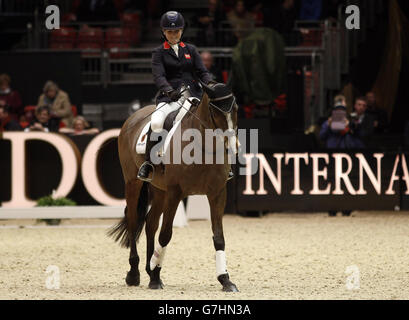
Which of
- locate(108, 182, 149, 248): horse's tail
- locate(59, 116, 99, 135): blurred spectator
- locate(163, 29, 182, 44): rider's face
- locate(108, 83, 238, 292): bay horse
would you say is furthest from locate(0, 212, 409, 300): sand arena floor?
locate(163, 29, 182, 44): rider's face

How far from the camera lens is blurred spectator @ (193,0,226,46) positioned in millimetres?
20828

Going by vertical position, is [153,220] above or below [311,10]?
below

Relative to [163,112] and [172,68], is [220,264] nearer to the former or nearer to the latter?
[163,112]

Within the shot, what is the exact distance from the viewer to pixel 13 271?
11.3 metres

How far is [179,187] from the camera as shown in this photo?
32.4 ft

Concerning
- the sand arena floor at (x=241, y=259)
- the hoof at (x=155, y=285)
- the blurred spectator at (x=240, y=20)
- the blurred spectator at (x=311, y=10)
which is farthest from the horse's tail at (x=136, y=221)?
the blurred spectator at (x=311, y=10)

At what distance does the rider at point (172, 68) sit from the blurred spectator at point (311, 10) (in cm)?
1135

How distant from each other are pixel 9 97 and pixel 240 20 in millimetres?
5317

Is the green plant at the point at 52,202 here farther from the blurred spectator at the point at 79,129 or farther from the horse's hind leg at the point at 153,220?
the horse's hind leg at the point at 153,220

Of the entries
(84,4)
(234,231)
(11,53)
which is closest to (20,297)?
(234,231)

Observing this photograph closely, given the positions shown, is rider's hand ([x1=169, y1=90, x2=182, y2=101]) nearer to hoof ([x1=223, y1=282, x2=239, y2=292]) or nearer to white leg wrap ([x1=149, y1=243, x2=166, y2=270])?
white leg wrap ([x1=149, y1=243, x2=166, y2=270])

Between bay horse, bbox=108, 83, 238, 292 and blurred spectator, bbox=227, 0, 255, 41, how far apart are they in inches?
397

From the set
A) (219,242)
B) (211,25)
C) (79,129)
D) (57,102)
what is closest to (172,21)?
(219,242)

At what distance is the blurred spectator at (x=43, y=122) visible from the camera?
57.0 ft
